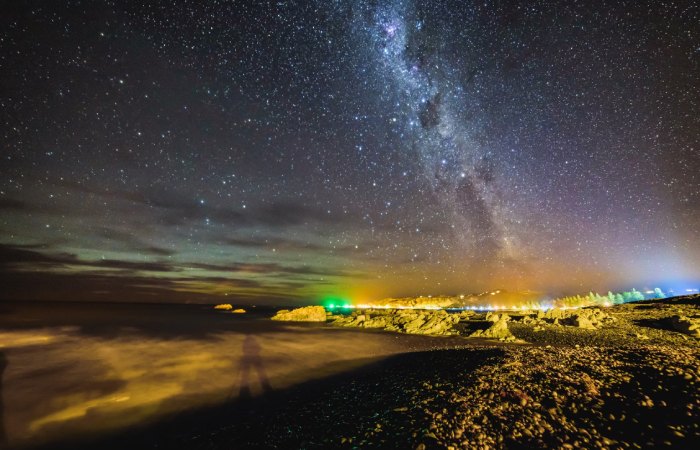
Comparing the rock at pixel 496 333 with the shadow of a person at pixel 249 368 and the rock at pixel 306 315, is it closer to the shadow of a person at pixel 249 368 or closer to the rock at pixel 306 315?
the shadow of a person at pixel 249 368

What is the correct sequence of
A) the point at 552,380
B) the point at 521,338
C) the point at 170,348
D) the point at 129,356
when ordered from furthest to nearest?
the point at 170,348 → the point at 521,338 → the point at 129,356 → the point at 552,380

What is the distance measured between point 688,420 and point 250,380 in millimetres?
14550

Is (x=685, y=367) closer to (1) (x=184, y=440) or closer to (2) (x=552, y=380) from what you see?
(2) (x=552, y=380)

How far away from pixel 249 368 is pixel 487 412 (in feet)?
44.8

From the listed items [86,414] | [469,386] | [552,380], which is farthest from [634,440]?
[86,414]

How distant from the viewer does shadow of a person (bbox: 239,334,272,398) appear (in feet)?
40.9

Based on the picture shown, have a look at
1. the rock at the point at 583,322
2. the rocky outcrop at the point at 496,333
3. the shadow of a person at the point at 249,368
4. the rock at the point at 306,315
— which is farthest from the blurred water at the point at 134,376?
the rock at the point at 306,315

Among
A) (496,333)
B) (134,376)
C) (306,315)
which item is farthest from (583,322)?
(306,315)

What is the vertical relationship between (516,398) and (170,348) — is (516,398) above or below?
above

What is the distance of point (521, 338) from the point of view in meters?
22.2

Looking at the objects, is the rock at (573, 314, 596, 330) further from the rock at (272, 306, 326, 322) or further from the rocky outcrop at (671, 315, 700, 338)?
the rock at (272, 306, 326, 322)

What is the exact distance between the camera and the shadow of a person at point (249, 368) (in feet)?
40.9

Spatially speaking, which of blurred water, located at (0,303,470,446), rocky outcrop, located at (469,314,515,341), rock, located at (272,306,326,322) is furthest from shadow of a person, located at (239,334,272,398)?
rock, located at (272,306,326,322)

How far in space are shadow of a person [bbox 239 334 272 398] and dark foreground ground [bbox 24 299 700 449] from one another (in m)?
1.50
